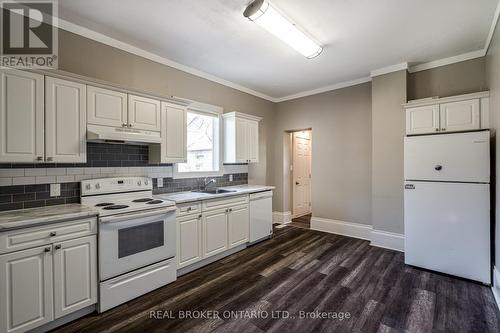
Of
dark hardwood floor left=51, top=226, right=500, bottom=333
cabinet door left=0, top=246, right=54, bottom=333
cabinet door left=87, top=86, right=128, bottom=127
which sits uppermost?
cabinet door left=87, top=86, right=128, bottom=127

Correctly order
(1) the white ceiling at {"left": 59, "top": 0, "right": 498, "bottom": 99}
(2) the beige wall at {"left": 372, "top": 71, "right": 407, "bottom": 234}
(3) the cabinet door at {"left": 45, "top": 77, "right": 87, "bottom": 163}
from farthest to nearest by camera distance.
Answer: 1. (2) the beige wall at {"left": 372, "top": 71, "right": 407, "bottom": 234}
2. (1) the white ceiling at {"left": 59, "top": 0, "right": 498, "bottom": 99}
3. (3) the cabinet door at {"left": 45, "top": 77, "right": 87, "bottom": 163}

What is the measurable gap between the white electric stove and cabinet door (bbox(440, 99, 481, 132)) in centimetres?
365

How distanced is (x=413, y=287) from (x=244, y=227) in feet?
7.35

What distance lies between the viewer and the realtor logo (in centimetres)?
213

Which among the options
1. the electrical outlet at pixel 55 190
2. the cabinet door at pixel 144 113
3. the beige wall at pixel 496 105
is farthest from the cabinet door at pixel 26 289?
the beige wall at pixel 496 105

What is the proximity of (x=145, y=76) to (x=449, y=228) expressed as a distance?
4311 mm

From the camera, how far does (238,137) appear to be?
4059 mm

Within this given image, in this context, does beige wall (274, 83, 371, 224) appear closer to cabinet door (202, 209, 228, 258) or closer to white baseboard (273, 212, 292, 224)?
white baseboard (273, 212, 292, 224)

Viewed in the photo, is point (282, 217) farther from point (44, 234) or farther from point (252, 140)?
point (44, 234)

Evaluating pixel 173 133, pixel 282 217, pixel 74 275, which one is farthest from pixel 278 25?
pixel 282 217

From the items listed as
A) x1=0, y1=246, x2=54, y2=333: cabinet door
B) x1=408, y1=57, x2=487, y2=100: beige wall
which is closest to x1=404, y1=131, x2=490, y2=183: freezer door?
x1=408, y1=57, x2=487, y2=100: beige wall

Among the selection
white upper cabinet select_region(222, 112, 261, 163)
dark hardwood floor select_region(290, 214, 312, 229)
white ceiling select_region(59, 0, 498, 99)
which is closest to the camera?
white ceiling select_region(59, 0, 498, 99)

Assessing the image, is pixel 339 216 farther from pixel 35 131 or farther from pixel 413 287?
pixel 35 131

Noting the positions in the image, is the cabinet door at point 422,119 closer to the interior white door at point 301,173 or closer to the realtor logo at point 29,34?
the interior white door at point 301,173
